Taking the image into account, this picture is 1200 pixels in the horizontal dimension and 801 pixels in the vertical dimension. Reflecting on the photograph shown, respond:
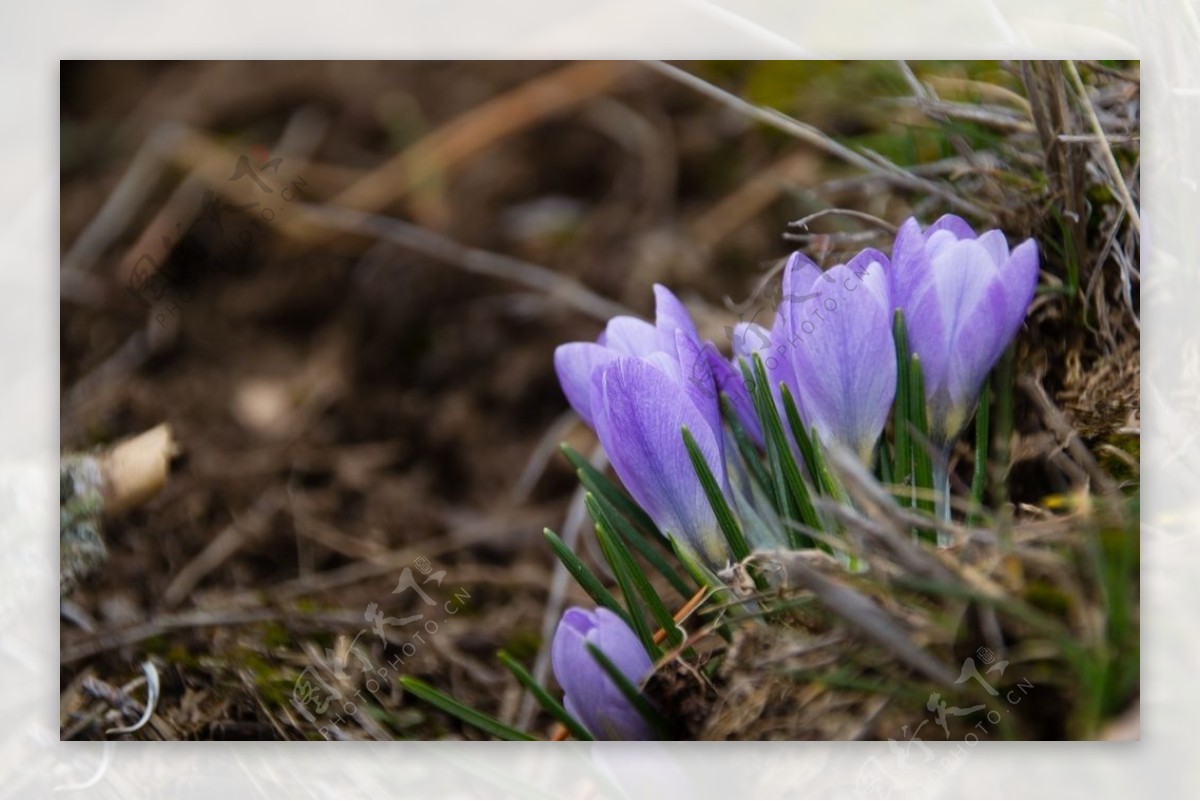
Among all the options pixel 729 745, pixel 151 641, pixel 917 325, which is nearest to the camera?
pixel 917 325

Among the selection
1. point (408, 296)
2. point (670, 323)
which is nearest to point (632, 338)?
point (670, 323)

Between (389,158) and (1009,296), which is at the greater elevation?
(389,158)

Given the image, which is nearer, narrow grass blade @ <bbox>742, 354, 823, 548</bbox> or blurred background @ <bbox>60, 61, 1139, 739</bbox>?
narrow grass blade @ <bbox>742, 354, 823, 548</bbox>

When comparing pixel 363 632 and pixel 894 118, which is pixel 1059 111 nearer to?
pixel 894 118

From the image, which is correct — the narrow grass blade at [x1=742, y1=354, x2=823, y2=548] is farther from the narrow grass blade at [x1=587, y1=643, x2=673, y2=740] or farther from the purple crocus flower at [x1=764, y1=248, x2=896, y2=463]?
the narrow grass blade at [x1=587, y1=643, x2=673, y2=740]

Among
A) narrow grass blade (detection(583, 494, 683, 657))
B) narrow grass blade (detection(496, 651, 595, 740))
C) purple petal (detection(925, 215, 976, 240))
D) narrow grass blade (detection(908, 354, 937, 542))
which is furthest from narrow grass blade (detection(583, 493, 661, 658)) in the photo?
purple petal (detection(925, 215, 976, 240))

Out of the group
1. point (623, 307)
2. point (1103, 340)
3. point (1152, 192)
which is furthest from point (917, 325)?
point (623, 307)

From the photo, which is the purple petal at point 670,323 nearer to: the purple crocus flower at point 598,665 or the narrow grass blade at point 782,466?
the narrow grass blade at point 782,466
